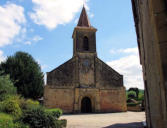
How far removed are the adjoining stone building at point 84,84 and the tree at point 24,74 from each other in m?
4.21

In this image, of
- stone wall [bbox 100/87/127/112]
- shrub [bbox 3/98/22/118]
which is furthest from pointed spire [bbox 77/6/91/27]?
shrub [bbox 3/98/22/118]

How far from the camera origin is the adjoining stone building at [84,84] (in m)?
23.2

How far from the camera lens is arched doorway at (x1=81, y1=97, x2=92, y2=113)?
24.6 meters

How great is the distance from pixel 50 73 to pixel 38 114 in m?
15.5

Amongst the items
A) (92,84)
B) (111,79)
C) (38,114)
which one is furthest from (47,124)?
(111,79)

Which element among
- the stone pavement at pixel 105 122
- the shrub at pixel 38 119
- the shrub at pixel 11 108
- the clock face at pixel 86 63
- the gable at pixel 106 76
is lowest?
the stone pavement at pixel 105 122

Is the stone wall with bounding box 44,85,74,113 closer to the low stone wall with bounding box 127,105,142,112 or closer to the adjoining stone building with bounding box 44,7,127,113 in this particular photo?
the adjoining stone building with bounding box 44,7,127,113

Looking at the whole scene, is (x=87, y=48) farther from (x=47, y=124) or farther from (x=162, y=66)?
(x=162, y=66)

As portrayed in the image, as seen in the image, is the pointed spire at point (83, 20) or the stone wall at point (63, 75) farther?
the pointed spire at point (83, 20)

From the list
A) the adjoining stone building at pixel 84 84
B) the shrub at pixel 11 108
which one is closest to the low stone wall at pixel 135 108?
the adjoining stone building at pixel 84 84

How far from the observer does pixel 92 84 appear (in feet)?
82.3

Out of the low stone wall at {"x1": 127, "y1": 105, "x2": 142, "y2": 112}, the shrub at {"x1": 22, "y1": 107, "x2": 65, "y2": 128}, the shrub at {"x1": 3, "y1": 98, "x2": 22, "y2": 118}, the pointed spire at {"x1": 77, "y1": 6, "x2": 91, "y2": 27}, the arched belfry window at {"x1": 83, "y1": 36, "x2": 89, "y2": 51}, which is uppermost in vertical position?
the pointed spire at {"x1": 77, "y1": 6, "x2": 91, "y2": 27}

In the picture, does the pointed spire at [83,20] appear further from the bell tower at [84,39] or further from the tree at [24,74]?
the tree at [24,74]

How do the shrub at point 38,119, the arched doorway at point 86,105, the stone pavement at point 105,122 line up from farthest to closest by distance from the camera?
the arched doorway at point 86,105
the stone pavement at point 105,122
the shrub at point 38,119
